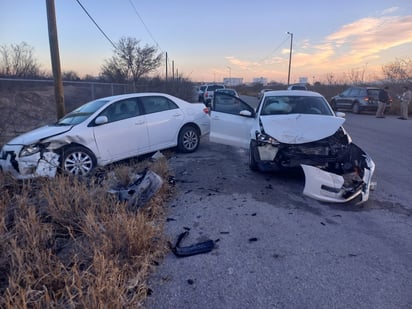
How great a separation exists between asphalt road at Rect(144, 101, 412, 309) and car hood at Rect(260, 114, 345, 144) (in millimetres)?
880

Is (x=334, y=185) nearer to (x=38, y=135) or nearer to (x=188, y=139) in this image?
(x=188, y=139)

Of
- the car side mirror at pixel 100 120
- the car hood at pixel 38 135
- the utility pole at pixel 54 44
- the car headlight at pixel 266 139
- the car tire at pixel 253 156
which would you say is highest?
the utility pole at pixel 54 44

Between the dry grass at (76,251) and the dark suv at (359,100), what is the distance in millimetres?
19824

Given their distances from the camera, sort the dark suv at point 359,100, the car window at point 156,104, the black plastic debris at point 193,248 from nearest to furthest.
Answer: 1. the black plastic debris at point 193,248
2. the car window at point 156,104
3. the dark suv at point 359,100

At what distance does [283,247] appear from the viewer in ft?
11.6

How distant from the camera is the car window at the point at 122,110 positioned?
694 cm

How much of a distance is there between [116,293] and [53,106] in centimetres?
1885

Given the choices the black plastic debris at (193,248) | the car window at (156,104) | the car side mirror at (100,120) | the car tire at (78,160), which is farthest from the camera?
the car window at (156,104)

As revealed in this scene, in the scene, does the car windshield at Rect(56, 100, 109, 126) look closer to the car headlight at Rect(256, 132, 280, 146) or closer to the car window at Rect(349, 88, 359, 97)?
the car headlight at Rect(256, 132, 280, 146)

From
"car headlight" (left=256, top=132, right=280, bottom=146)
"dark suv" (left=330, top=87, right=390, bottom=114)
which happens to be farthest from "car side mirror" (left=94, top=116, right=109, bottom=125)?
"dark suv" (left=330, top=87, right=390, bottom=114)

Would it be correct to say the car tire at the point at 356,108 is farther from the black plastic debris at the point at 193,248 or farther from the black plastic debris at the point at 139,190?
the black plastic debris at the point at 193,248

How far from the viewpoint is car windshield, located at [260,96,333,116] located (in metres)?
7.02

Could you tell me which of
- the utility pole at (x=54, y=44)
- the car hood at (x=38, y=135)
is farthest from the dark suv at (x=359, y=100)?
the car hood at (x=38, y=135)

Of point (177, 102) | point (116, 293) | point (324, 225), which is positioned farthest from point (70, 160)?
point (324, 225)
